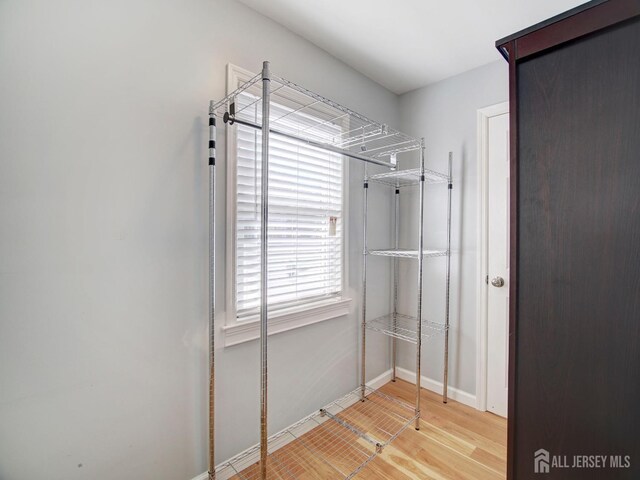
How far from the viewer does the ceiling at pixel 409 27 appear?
1.60m

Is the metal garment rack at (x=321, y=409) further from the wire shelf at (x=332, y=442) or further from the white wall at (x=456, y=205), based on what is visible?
the white wall at (x=456, y=205)

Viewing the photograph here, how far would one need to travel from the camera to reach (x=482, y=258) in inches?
86.9

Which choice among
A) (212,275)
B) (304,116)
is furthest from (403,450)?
(304,116)

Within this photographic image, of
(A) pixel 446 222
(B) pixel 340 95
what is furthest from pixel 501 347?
(B) pixel 340 95

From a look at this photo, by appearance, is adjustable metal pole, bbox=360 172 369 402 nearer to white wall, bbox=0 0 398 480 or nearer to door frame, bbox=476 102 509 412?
door frame, bbox=476 102 509 412

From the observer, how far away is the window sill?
1585mm

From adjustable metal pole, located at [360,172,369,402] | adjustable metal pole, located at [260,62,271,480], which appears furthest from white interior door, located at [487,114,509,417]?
adjustable metal pole, located at [260,62,271,480]

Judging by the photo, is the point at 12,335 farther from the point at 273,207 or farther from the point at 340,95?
the point at 340,95

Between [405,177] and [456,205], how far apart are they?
46cm


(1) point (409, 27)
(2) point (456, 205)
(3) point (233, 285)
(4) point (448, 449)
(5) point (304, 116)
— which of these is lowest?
(4) point (448, 449)

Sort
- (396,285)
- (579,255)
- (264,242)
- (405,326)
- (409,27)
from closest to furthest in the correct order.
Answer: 1. (579,255)
2. (264,242)
3. (409,27)
4. (405,326)
5. (396,285)

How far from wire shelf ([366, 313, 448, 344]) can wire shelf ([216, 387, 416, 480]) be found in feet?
1.61

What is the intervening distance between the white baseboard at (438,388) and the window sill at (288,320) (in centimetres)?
91

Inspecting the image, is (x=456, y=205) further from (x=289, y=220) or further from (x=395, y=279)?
(x=289, y=220)
